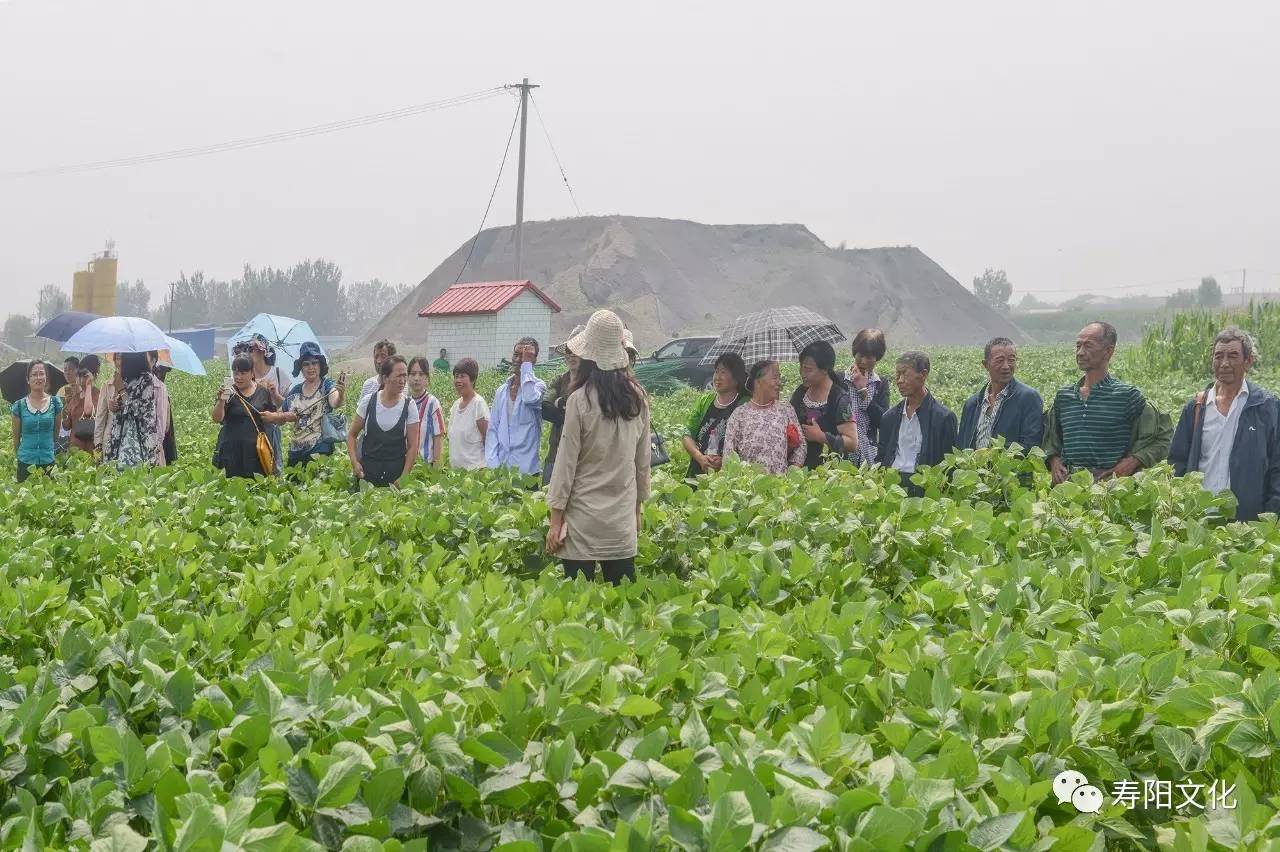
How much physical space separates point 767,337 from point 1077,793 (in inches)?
271

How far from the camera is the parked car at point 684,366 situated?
30859 millimetres

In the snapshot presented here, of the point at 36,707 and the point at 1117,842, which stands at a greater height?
the point at 36,707

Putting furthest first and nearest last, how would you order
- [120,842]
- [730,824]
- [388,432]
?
[388,432] → [120,842] → [730,824]

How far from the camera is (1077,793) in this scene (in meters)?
2.17

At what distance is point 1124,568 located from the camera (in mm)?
4160

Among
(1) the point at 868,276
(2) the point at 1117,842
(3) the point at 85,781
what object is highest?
(1) the point at 868,276

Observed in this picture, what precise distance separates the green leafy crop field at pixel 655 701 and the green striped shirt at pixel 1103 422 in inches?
95.3

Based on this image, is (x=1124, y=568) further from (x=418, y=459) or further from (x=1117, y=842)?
(x=418, y=459)

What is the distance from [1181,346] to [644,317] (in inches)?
1299

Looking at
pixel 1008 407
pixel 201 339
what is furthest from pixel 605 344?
pixel 201 339

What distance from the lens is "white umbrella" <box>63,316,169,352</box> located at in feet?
32.2

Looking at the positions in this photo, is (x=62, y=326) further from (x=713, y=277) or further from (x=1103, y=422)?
(x=713, y=277)

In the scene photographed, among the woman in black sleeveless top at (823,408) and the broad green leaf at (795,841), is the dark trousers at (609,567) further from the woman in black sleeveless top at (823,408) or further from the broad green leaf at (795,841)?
the broad green leaf at (795,841)

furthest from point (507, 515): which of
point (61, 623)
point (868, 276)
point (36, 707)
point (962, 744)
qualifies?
point (868, 276)
